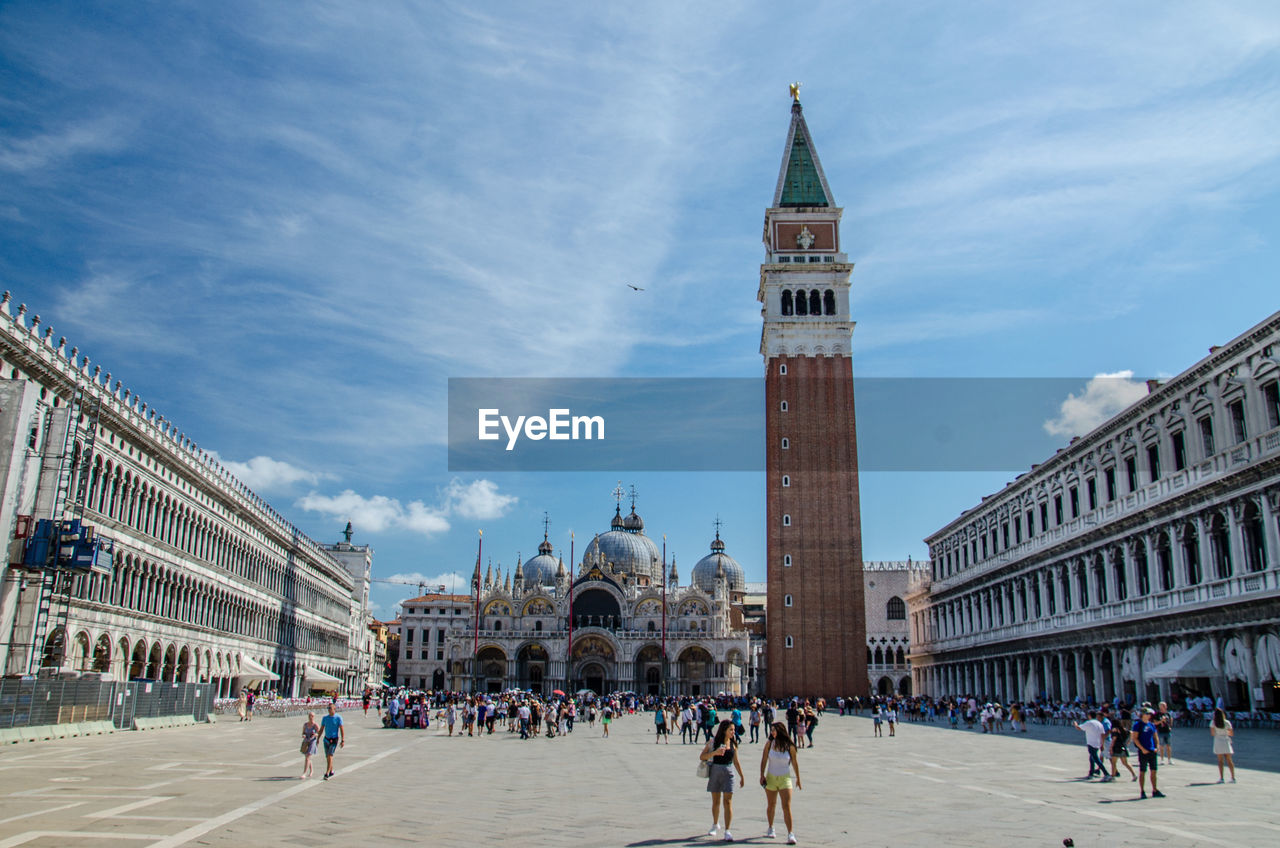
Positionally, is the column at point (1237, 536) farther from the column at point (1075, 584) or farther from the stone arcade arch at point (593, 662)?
the stone arcade arch at point (593, 662)

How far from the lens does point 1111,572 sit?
1597 inches

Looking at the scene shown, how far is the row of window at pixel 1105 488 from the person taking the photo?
31625mm

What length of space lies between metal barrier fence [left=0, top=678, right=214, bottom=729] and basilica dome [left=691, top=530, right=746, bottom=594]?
74545mm

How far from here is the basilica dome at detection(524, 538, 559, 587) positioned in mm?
104312

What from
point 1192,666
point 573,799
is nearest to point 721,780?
point 573,799

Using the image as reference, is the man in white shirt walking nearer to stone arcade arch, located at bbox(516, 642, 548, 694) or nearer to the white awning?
the white awning

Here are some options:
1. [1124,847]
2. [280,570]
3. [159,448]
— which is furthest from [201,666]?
[1124,847]

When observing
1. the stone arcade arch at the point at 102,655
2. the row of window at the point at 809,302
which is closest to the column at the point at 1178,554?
the row of window at the point at 809,302

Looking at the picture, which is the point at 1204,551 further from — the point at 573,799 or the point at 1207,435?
the point at 573,799

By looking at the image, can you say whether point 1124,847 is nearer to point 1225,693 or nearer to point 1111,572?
point 1225,693

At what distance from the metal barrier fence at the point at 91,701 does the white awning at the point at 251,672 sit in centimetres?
1023

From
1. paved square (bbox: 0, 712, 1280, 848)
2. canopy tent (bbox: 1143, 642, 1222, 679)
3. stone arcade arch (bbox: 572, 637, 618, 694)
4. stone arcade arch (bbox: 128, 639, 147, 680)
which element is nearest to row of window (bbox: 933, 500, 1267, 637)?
canopy tent (bbox: 1143, 642, 1222, 679)

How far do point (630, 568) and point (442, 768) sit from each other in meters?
80.6

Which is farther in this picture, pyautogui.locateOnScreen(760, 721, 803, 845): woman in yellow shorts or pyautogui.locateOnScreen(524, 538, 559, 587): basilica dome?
pyautogui.locateOnScreen(524, 538, 559, 587): basilica dome
